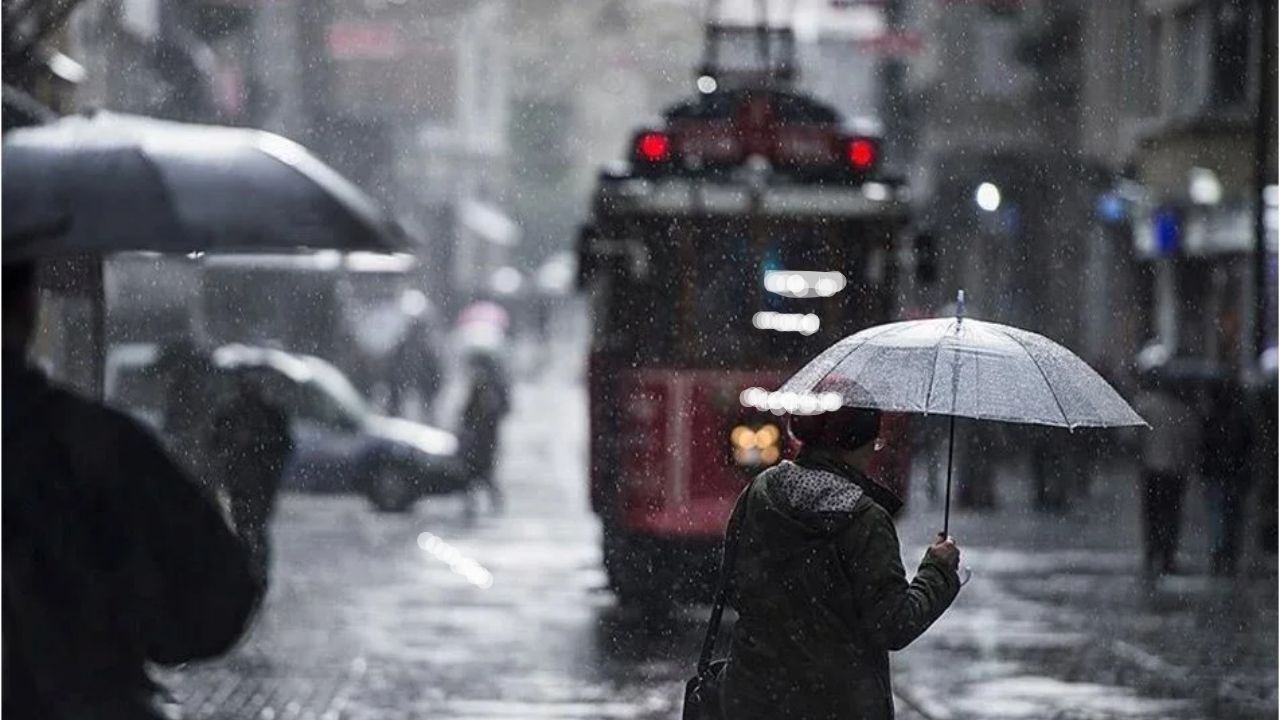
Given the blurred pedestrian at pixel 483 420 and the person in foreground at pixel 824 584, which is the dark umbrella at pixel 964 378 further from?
the blurred pedestrian at pixel 483 420

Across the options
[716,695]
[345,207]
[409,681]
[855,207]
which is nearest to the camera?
[716,695]

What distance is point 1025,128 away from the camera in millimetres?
17750

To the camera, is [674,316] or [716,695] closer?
[716,695]

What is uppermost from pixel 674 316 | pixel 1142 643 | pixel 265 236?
pixel 265 236

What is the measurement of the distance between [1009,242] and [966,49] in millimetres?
4704

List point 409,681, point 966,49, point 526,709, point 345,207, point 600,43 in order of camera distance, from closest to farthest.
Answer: point 345,207
point 526,709
point 409,681
point 600,43
point 966,49

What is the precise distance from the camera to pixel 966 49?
19.9 metres

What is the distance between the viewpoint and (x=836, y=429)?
19.7 ft

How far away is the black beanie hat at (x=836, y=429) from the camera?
5.98m

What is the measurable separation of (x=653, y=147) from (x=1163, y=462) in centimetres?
442

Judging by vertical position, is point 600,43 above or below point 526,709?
above

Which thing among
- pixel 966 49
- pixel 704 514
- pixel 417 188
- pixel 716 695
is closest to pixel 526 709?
pixel 704 514

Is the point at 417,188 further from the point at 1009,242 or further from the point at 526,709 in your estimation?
the point at 526,709

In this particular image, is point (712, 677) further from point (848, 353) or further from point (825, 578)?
point (848, 353)
